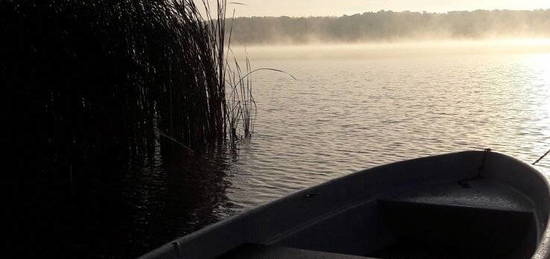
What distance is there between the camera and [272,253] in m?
4.01

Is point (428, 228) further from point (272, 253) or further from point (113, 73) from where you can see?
point (113, 73)

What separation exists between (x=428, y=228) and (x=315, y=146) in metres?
6.03

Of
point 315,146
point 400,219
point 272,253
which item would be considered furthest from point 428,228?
point 315,146

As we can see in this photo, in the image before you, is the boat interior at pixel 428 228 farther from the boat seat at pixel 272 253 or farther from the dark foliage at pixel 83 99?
the dark foliage at pixel 83 99

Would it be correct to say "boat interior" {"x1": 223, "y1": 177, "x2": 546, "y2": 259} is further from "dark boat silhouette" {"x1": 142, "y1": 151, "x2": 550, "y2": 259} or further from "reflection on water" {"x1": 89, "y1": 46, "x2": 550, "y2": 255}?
"reflection on water" {"x1": 89, "y1": 46, "x2": 550, "y2": 255}

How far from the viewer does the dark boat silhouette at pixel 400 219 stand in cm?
446

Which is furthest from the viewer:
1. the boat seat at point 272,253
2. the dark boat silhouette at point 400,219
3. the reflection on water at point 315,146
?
the reflection on water at point 315,146

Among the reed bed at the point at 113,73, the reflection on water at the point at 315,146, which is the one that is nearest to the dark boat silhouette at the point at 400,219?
the reflection on water at the point at 315,146

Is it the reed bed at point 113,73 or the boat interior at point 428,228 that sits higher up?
the reed bed at point 113,73

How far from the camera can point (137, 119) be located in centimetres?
830

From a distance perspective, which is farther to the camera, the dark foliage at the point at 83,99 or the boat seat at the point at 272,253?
the dark foliage at the point at 83,99

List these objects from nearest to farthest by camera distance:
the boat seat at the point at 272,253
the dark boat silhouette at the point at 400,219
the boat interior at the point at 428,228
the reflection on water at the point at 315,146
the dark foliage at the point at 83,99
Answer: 1. the boat seat at the point at 272,253
2. the dark boat silhouette at the point at 400,219
3. the boat interior at the point at 428,228
4. the dark foliage at the point at 83,99
5. the reflection on water at the point at 315,146

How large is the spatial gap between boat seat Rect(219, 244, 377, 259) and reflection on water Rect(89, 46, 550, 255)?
205cm

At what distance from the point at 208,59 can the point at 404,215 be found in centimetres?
498
